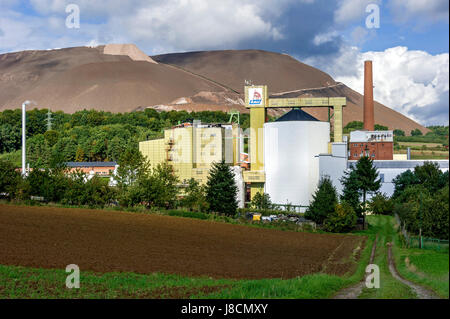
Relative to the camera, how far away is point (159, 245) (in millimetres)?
33000

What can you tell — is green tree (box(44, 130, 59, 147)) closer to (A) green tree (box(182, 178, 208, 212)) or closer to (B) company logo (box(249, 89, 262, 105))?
(B) company logo (box(249, 89, 262, 105))

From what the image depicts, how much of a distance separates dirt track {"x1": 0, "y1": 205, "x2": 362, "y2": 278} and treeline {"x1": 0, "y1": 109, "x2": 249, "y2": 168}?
46.4 meters

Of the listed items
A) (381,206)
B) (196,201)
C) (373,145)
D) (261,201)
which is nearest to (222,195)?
(196,201)

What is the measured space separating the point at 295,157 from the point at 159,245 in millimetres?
40140

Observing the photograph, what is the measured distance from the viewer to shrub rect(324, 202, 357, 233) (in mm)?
46406

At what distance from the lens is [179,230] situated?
4194cm

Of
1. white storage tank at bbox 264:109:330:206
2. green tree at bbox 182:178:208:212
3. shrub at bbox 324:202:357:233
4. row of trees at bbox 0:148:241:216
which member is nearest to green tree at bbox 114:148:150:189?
row of trees at bbox 0:148:241:216

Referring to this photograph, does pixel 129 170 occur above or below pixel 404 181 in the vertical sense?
above

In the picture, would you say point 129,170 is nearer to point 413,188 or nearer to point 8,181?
point 8,181

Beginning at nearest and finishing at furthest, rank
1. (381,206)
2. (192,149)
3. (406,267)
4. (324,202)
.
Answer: (406,267), (381,206), (324,202), (192,149)

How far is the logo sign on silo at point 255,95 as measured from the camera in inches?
2958

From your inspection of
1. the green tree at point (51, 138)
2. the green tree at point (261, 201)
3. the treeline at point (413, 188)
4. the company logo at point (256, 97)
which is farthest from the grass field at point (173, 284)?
the green tree at point (51, 138)

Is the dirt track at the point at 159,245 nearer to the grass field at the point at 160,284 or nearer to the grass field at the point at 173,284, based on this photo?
the grass field at the point at 160,284

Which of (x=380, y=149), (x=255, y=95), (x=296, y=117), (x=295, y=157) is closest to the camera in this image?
(x=295, y=157)
